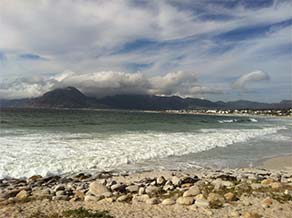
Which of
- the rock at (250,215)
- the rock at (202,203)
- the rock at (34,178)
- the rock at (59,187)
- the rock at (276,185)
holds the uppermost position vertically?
the rock at (276,185)

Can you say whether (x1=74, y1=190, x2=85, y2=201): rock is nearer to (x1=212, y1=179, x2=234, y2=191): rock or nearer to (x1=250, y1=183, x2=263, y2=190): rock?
(x1=212, y1=179, x2=234, y2=191): rock

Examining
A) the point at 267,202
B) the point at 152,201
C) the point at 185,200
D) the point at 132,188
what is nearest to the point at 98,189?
the point at 132,188

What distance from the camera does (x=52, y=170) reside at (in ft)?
50.7

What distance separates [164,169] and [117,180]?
3.73 m

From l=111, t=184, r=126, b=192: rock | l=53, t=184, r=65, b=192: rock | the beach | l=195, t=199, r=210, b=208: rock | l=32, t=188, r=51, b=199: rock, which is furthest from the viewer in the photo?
Result: l=53, t=184, r=65, b=192: rock

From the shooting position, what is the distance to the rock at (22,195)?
10.7 meters

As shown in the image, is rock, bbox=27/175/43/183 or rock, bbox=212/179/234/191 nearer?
rock, bbox=212/179/234/191

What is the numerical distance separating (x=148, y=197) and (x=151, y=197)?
0.45ft

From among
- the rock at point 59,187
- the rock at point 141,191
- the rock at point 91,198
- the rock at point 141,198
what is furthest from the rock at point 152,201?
the rock at point 59,187

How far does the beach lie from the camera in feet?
30.4

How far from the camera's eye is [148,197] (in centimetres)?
1055

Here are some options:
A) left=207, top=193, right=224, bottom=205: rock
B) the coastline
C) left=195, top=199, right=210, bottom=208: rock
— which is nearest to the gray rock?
left=195, top=199, right=210, bottom=208: rock

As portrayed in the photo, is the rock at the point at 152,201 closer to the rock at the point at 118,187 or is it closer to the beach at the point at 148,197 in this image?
the beach at the point at 148,197

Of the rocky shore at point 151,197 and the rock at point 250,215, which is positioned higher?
the rock at point 250,215
